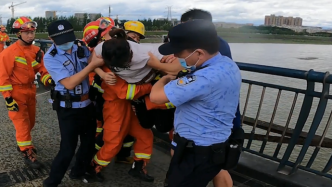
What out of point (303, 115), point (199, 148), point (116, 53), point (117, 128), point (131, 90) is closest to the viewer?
point (199, 148)

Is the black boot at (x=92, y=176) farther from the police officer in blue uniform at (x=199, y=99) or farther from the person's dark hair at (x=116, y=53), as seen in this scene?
the police officer in blue uniform at (x=199, y=99)

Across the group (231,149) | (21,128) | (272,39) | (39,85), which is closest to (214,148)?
(231,149)

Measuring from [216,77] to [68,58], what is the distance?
5.37ft

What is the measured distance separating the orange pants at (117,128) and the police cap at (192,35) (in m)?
1.33

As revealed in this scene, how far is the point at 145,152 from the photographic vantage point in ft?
10.7

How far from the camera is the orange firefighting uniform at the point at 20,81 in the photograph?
3.61m

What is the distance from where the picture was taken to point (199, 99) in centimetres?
186

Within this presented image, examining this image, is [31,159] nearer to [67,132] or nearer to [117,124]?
[67,132]

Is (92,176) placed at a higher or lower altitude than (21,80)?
lower

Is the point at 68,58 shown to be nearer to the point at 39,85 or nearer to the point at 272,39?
the point at 39,85

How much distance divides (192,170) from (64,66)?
154 cm

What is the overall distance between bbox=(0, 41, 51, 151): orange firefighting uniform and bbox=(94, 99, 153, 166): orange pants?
1033 millimetres

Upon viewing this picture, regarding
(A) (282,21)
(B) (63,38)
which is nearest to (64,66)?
(B) (63,38)

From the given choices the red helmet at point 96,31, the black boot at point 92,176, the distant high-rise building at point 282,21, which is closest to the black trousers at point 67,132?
the black boot at point 92,176
